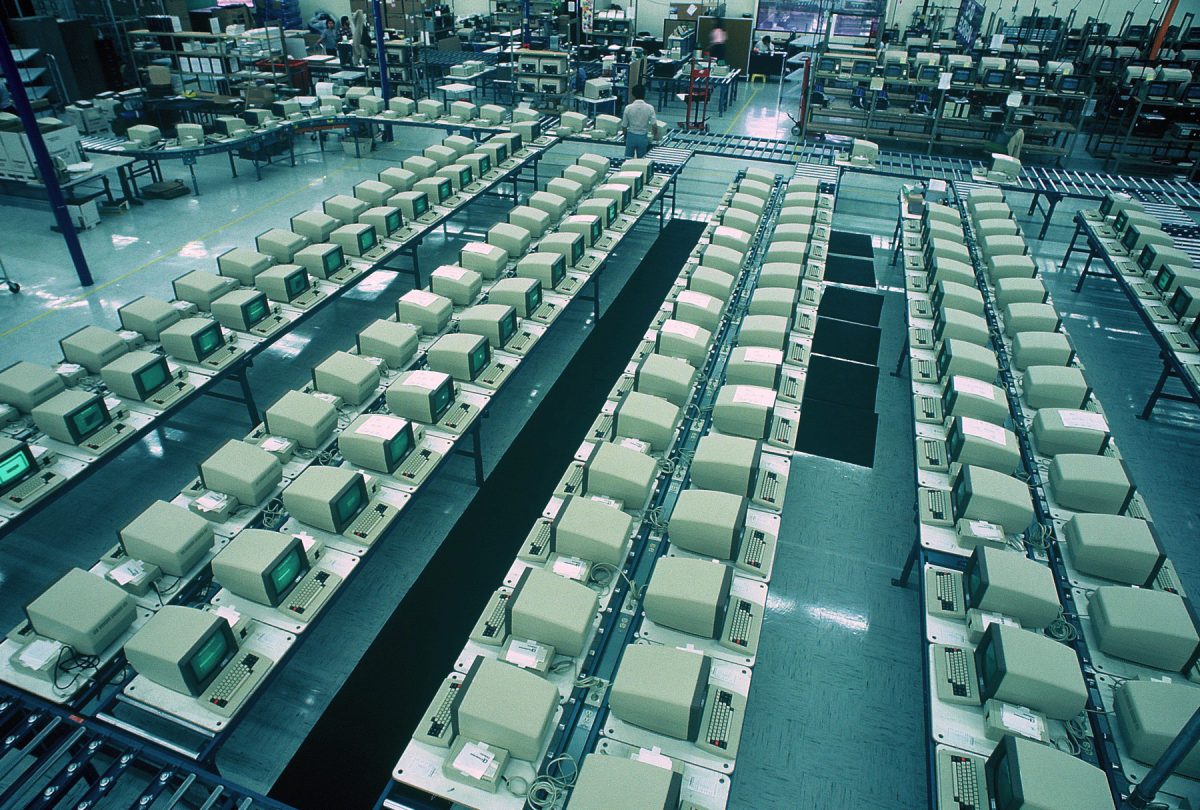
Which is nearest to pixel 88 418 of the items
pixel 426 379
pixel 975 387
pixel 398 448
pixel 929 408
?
pixel 398 448

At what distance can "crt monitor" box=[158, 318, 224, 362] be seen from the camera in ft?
21.9

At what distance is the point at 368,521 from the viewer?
5117 mm

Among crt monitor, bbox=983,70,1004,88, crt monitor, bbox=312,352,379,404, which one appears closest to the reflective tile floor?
crt monitor, bbox=312,352,379,404

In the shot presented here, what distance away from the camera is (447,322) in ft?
24.5

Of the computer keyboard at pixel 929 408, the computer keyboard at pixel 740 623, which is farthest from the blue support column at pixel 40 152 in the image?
the computer keyboard at pixel 929 408

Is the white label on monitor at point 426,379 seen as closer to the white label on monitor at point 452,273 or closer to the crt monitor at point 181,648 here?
the white label on monitor at point 452,273

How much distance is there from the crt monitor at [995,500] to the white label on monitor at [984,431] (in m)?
0.43

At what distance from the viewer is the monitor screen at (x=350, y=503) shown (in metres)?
4.95

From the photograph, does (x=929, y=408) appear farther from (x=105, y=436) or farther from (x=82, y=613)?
(x=105, y=436)

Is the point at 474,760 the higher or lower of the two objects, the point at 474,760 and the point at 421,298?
the lower

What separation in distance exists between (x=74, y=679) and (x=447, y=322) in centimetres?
447

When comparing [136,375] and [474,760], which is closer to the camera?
[474,760]

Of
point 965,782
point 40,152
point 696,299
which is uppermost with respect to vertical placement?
point 40,152

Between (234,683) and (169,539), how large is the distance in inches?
Answer: 45.8
